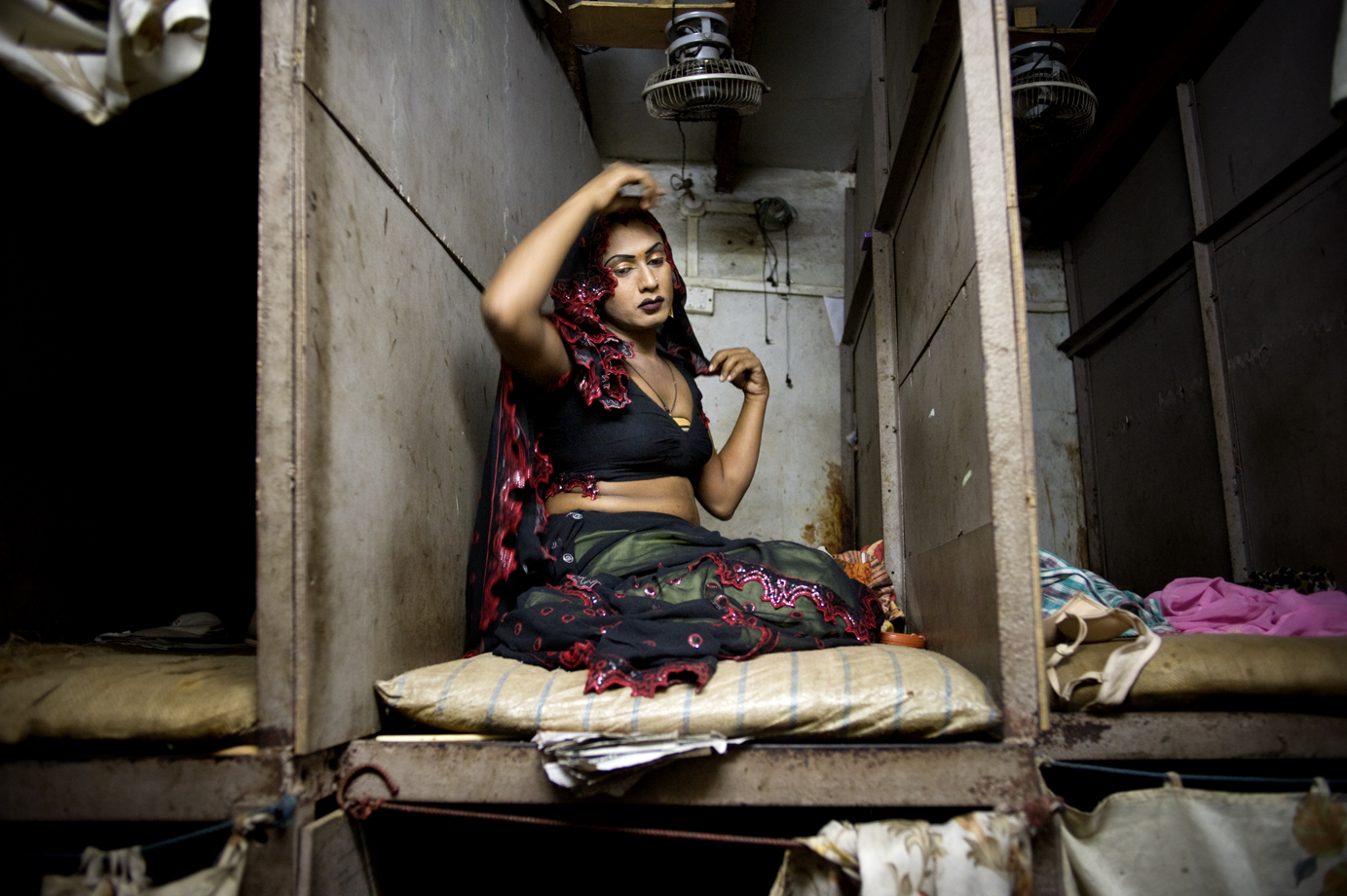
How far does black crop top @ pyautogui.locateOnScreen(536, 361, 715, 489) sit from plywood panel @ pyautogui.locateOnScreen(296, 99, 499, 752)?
29cm

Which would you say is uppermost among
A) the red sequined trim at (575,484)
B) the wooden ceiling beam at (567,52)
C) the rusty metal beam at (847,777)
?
the wooden ceiling beam at (567,52)

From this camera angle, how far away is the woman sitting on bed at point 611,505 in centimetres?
183

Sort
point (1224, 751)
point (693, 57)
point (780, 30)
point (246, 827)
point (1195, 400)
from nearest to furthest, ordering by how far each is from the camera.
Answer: point (246, 827) < point (1224, 751) < point (693, 57) < point (1195, 400) < point (780, 30)

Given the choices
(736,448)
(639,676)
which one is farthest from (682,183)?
(639,676)

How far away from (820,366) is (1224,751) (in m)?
3.57

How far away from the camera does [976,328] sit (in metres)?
1.68

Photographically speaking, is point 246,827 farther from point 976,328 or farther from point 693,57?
point 693,57

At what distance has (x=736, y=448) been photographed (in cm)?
302

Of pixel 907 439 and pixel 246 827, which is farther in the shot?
pixel 907 439

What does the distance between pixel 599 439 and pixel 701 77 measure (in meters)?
1.81

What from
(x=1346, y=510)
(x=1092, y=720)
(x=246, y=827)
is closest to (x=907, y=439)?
(x=1092, y=720)

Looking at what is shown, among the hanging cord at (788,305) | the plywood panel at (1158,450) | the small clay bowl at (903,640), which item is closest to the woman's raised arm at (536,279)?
the small clay bowl at (903,640)

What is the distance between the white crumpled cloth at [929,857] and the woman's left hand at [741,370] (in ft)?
5.67

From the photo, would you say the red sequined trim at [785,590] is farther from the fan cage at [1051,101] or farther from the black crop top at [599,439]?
the fan cage at [1051,101]
